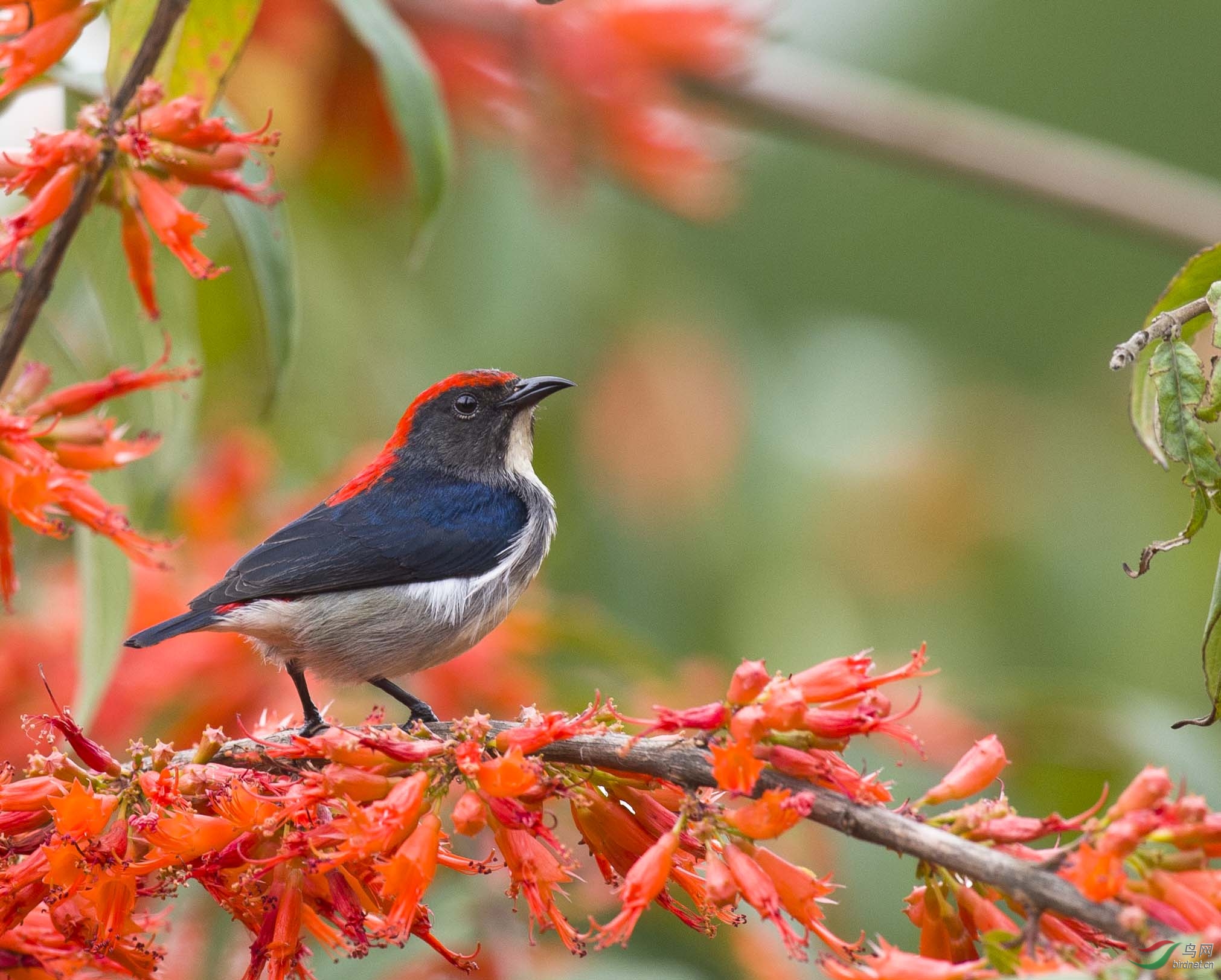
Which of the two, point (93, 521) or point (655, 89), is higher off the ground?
point (655, 89)

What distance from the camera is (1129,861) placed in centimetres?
214

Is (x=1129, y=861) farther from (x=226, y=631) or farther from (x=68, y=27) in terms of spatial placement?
(x=226, y=631)

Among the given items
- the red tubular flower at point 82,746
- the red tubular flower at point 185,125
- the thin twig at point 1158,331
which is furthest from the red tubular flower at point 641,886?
the red tubular flower at point 185,125

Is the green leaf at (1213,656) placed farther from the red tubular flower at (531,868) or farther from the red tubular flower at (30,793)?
the red tubular flower at (30,793)

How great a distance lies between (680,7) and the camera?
6.20m

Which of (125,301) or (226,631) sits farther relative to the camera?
(226,631)

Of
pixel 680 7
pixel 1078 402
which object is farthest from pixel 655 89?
pixel 1078 402

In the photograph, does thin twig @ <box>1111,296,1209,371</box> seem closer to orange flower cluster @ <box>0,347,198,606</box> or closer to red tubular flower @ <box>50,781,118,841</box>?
red tubular flower @ <box>50,781,118,841</box>

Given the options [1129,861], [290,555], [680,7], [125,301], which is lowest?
[290,555]

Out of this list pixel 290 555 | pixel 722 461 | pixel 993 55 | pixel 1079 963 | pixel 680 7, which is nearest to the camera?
pixel 1079 963

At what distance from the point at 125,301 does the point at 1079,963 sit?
2802mm

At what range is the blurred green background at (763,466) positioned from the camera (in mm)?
5504

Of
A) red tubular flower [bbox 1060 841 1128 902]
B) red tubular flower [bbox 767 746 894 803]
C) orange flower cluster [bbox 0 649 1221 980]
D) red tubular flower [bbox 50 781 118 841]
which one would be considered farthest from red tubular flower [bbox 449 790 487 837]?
red tubular flower [bbox 1060 841 1128 902]

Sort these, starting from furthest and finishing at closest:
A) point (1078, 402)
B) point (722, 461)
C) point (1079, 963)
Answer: point (1078, 402), point (722, 461), point (1079, 963)
